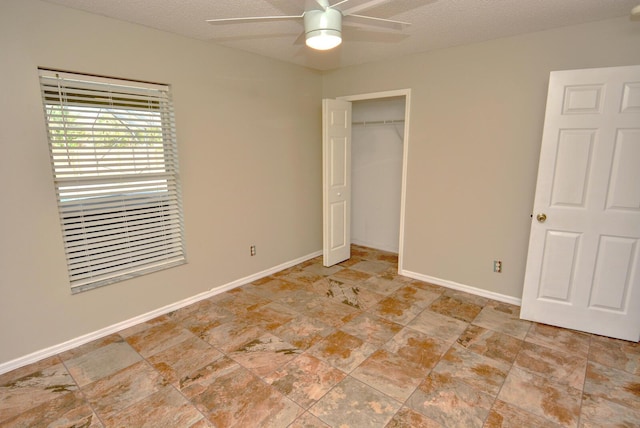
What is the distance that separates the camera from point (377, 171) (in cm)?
482

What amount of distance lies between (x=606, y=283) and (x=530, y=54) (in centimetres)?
197

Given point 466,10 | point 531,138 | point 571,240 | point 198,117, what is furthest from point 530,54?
point 198,117

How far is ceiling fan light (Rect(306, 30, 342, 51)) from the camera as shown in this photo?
5.91ft

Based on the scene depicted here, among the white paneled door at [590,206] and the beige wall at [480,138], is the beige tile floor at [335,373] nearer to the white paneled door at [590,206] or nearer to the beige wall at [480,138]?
the white paneled door at [590,206]

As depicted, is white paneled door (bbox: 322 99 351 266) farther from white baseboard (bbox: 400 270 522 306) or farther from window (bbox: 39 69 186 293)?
window (bbox: 39 69 186 293)

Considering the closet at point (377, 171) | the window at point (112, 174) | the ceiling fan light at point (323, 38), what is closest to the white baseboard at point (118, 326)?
the window at point (112, 174)

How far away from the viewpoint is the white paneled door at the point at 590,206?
7.89 feet

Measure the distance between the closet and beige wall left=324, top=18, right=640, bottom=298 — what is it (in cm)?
84

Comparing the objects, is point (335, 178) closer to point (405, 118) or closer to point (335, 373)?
point (405, 118)

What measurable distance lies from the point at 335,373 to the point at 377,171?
3.20m

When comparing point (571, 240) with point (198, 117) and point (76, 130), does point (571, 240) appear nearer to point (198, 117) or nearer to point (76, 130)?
point (198, 117)

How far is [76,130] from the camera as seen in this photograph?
2.41 metres

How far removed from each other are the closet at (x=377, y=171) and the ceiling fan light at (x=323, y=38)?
2684 mm

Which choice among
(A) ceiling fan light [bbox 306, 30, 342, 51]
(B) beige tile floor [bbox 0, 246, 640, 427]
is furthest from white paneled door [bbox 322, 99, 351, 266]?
(A) ceiling fan light [bbox 306, 30, 342, 51]
